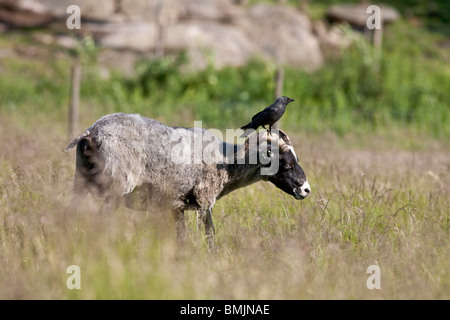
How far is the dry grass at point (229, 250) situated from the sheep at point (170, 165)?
0.21m

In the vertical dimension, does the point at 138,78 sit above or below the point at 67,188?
above

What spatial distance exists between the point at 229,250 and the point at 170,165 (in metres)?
0.96

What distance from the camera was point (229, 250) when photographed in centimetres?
496

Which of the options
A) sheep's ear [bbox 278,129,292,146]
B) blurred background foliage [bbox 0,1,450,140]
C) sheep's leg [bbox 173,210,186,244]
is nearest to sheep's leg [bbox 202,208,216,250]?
sheep's leg [bbox 173,210,186,244]

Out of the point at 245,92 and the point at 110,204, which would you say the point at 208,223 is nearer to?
the point at 110,204

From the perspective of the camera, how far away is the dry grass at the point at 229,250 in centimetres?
407

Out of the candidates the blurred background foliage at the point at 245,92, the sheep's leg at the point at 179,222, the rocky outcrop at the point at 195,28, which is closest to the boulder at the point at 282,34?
the rocky outcrop at the point at 195,28

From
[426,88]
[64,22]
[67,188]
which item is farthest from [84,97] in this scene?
[67,188]

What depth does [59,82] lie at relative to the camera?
59.5ft

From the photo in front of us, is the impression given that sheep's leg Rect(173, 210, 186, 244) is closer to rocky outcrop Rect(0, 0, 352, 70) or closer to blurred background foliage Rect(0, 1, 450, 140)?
blurred background foliage Rect(0, 1, 450, 140)

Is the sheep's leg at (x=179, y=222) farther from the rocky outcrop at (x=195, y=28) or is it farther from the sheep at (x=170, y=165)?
the rocky outcrop at (x=195, y=28)

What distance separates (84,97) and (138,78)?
1714 mm
